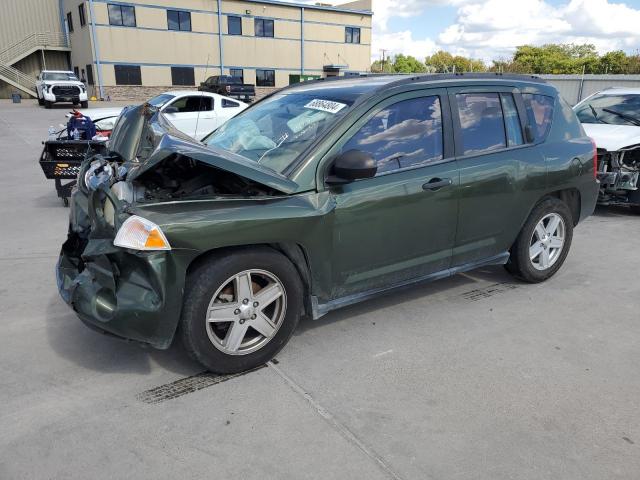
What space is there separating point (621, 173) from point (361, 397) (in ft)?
19.5

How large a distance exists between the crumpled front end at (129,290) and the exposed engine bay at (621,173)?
21.3 feet

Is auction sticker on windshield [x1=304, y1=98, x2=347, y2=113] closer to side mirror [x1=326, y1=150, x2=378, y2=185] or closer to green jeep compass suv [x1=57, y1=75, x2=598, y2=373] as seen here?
green jeep compass suv [x1=57, y1=75, x2=598, y2=373]

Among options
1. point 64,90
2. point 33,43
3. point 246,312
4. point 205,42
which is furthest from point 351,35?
point 246,312

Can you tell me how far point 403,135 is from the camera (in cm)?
366

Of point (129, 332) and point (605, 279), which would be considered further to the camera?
point (605, 279)

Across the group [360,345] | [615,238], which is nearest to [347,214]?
[360,345]

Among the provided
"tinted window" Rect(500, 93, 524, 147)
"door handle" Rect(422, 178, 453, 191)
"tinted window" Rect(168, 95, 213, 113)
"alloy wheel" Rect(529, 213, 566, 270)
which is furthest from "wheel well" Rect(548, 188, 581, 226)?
"tinted window" Rect(168, 95, 213, 113)

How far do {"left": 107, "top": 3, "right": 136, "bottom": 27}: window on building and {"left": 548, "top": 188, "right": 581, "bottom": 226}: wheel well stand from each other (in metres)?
36.7

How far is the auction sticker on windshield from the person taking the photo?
3.55 metres

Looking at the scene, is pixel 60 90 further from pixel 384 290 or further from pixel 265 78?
pixel 384 290

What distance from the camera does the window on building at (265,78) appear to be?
4147 cm

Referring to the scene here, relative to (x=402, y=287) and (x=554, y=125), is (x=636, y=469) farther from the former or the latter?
(x=554, y=125)

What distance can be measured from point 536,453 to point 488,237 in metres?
1.99

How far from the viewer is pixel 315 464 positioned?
8.15 ft
